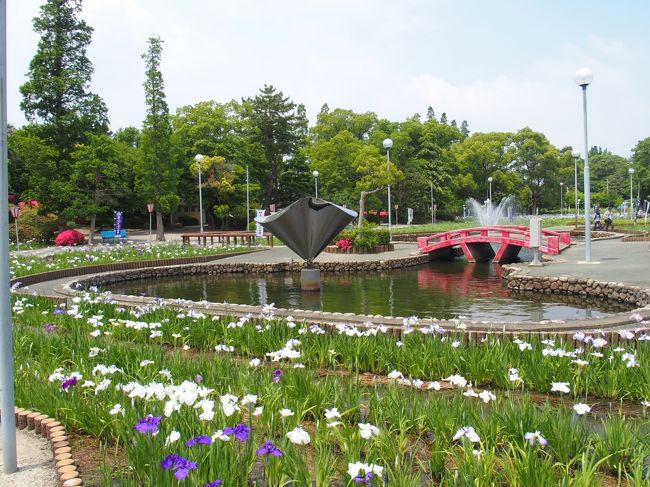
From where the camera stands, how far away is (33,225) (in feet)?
114

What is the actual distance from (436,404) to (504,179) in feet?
237

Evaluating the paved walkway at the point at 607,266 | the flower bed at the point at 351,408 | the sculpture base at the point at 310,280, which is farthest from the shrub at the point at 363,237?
the flower bed at the point at 351,408

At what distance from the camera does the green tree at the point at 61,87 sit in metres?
34.7

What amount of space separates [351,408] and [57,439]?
6.68 ft

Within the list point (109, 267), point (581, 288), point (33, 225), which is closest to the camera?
point (581, 288)

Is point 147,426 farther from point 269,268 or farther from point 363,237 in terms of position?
point 363,237

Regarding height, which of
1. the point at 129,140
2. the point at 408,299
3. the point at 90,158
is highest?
the point at 129,140

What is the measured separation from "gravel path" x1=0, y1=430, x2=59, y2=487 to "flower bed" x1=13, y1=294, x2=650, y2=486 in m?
0.23

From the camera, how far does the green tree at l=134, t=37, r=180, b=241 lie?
37.9 metres

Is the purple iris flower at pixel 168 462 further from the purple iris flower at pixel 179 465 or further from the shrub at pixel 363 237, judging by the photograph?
the shrub at pixel 363 237

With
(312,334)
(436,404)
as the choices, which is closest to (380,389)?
(436,404)

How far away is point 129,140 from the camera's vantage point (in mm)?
57125

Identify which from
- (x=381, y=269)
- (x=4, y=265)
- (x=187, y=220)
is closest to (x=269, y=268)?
(x=381, y=269)

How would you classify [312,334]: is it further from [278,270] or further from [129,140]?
[129,140]
